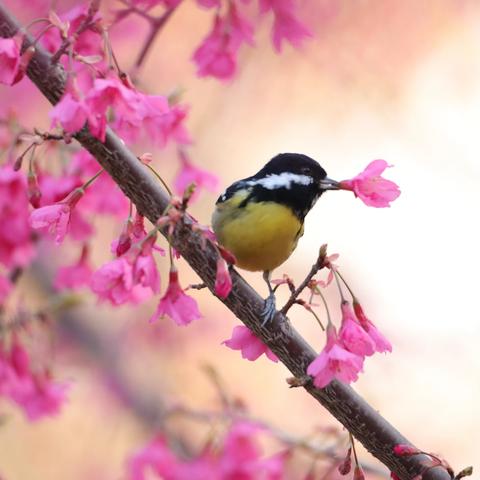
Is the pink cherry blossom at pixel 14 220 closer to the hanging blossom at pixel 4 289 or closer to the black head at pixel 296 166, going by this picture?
the hanging blossom at pixel 4 289

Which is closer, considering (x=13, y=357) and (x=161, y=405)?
(x=13, y=357)

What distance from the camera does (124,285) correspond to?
1945 millimetres

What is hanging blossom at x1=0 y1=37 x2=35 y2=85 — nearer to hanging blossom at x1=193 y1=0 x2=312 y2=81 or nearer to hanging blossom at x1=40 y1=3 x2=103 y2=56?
hanging blossom at x1=40 y1=3 x2=103 y2=56

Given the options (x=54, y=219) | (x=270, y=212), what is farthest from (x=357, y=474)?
(x=270, y=212)

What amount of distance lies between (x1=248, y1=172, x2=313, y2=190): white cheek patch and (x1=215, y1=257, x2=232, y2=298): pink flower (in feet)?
3.08

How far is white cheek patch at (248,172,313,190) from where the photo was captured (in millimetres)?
2779

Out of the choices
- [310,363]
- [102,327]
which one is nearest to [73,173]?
[310,363]

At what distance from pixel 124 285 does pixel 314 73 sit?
4134 mm

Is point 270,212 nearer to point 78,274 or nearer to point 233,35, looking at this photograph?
point 233,35

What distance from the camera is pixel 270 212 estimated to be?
2.73m

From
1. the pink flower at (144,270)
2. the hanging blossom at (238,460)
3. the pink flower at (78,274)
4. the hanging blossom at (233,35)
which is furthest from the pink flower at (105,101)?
the hanging blossom at (238,460)

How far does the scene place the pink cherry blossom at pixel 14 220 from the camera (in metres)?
2.62

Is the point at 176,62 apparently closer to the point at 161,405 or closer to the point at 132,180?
the point at 161,405

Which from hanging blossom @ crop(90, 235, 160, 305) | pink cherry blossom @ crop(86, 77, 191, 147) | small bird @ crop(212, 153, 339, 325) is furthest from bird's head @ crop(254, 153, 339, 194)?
hanging blossom @ crop(90, 235, 160, 305)
